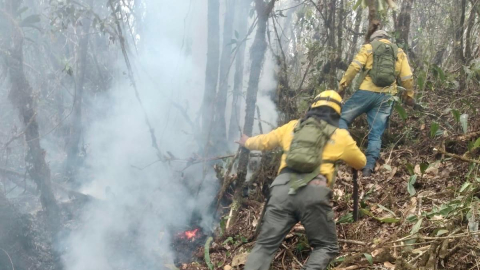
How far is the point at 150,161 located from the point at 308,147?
6100 mm

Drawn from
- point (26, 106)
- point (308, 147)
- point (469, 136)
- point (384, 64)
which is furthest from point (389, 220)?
point (26, 106)

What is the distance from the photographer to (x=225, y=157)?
16.5 feet

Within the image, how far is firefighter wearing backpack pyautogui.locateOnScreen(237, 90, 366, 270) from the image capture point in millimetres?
3068

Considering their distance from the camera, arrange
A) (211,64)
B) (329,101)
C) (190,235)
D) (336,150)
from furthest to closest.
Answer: (211,64), (190,235), (329,101), (336,150)

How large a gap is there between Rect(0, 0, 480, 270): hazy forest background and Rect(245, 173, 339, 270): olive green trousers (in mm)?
267

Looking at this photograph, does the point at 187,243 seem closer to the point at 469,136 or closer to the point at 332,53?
the point at 332,53

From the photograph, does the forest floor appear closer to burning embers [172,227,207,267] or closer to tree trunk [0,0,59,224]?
burning embers [172,227,207,267]

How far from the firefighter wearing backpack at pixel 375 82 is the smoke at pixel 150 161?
92.4 inches

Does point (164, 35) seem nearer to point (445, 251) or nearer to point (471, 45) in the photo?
point (471, 45)

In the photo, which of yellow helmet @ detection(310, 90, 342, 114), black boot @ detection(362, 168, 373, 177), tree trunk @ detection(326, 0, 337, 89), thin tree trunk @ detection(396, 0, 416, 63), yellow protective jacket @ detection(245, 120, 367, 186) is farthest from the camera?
thin tree trunk @ detection(396, 0, 416, 63)

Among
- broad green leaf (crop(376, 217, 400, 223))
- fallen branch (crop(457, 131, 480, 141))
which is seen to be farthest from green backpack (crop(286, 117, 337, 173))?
fallen branch (crop(457, 131, 480, 141))

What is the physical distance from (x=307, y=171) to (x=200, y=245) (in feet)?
8.73

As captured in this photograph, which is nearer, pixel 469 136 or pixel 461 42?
pixel 469 136

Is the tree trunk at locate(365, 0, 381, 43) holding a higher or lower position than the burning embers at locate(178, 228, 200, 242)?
higher
